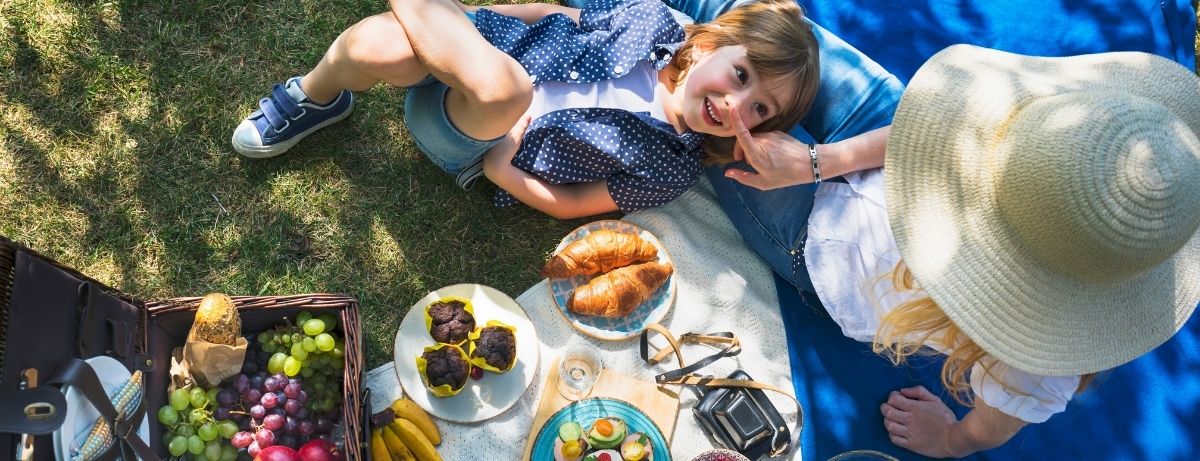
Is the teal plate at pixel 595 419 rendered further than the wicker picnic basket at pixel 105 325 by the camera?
Yes

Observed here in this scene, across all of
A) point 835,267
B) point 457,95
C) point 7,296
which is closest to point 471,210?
point 457,95

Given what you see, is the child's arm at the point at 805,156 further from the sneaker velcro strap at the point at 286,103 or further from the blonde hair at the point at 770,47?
the sneaker velcro strap at the point at 286,103

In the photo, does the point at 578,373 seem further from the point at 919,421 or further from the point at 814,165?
the point at 919,421

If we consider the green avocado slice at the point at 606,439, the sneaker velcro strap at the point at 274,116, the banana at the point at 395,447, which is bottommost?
the green avocado slice at the point at 606,439

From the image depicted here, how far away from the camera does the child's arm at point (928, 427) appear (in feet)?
10.1

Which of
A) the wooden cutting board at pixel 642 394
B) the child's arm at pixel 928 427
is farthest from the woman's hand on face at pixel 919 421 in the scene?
the wooden cutting board at pixel 642 394

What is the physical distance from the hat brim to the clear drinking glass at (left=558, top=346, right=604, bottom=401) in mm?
1361

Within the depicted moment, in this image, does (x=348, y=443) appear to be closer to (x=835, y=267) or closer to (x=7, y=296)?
(x=7, y=296)

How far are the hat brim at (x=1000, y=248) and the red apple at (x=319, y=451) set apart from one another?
6.32ft

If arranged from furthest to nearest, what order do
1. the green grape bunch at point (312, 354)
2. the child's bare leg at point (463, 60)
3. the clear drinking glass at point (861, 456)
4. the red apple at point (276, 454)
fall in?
the clear drinking glass at point (861, 456)
the green grape bunch at point (312, 354)
the child's bare leg at point (463, 60)
the red apple at point (276, 454)

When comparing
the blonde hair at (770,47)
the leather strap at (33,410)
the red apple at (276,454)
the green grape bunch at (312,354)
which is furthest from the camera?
the blonde hair at (770,47)

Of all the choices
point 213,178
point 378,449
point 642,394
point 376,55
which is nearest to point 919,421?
point 642,394

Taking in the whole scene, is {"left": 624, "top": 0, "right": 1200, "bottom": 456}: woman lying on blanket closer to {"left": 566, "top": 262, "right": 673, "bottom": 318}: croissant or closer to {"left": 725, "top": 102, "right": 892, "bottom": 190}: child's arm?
{"left": 725, "top": 102, "right": 892, "bottom": 190}: child's arm

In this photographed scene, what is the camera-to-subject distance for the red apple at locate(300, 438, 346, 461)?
2604 millimetres
